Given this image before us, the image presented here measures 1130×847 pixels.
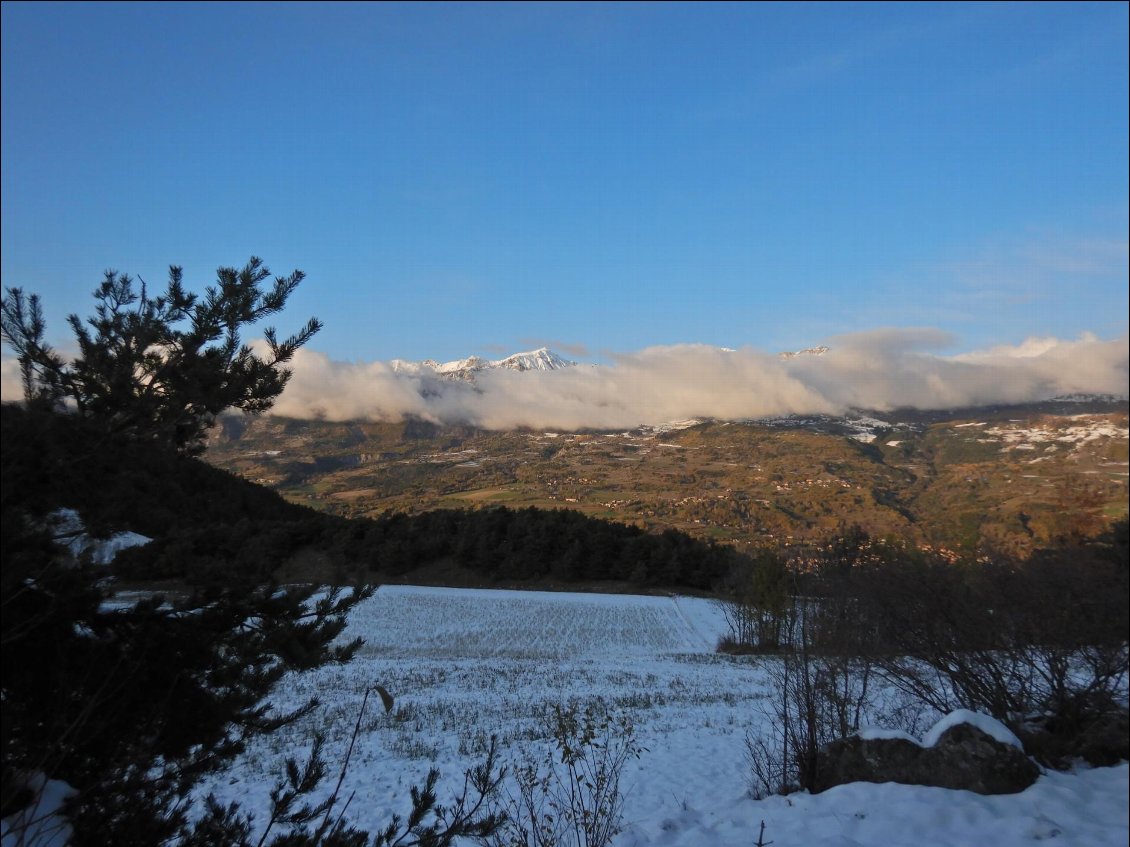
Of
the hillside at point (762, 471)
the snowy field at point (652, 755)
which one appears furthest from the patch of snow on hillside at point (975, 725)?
the hillside at point (762, 471)

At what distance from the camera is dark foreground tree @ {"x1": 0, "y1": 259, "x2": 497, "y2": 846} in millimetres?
3260

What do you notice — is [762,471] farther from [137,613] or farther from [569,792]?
[137,613]

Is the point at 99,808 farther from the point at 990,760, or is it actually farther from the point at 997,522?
the point at 997,522

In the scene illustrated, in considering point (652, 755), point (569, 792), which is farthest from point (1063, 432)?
point (569, 792)

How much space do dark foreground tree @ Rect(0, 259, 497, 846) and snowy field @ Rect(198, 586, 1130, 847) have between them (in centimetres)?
411

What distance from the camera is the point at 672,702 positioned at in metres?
15.0

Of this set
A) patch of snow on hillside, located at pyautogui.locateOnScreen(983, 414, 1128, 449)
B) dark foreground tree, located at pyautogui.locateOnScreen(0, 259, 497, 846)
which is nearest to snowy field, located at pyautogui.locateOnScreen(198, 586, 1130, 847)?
patch of snow on hillside, located at pyautogui.locateOnScreen(983, 414, 1128, 449)

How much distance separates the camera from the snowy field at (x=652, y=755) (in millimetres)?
6785

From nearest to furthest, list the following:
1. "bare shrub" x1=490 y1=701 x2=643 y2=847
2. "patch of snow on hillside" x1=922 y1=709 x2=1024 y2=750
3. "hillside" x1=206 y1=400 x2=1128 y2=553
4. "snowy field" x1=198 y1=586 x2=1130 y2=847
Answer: "bare shrub" x1=490 y1=701 x2=643 y2=847 → "snowy field" x1=198 y1=586 x2=1130 y2=847 → "patch of snow on hillside" x1=922 y1=709 x2=1024 y2=750 → "hillside" x1=206 y1=400 x2=1128 y2=553

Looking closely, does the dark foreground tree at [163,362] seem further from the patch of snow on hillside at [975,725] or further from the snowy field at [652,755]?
the patch of snow on hillside at [975,725]

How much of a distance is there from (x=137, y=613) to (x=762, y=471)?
13454 centimetres

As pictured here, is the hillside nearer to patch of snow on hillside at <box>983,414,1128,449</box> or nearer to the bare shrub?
patch of snow on hillside at <box>983,414,1128,449</box>

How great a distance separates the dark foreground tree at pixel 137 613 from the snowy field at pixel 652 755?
4.11 metres

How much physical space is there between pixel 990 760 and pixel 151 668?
26.3ft
